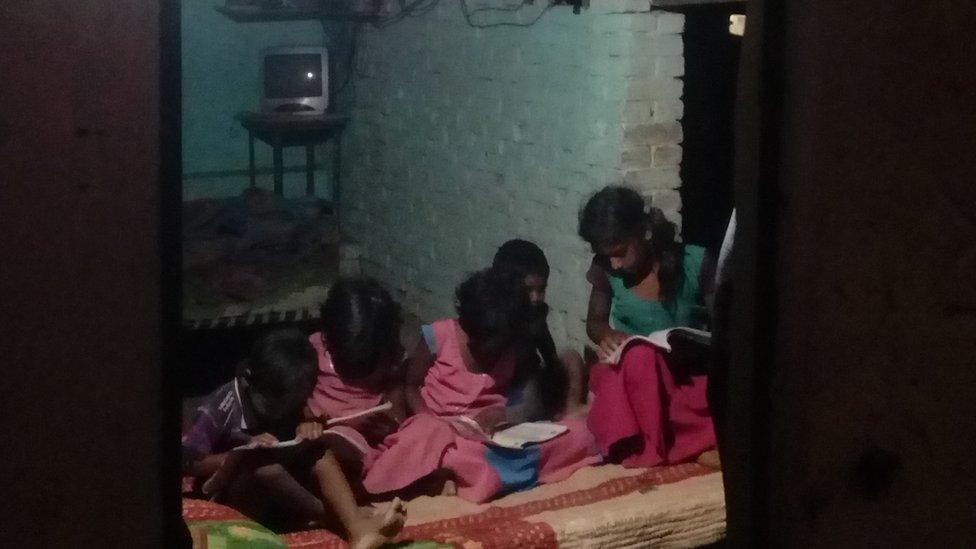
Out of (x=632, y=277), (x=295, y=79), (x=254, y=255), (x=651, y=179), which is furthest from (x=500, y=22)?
(x=295, y=79)

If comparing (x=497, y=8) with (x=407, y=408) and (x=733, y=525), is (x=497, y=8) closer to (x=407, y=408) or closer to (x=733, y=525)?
(x=407, y=408)

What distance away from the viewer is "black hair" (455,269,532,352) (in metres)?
3.14

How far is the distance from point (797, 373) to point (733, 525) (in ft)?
0.64

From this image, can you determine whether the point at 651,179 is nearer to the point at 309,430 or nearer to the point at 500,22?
the point at 500,22

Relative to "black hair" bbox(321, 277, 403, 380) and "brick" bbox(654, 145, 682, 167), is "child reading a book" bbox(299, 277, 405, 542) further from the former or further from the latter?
"brick" bbox(654, 145, 682, 167)

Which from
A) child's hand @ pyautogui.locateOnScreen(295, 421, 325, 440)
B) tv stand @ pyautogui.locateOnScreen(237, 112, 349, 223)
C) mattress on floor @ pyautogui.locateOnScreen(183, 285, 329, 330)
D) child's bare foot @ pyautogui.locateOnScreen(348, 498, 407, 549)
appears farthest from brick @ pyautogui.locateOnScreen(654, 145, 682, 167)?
tv stand @ pyautogui.locateOnScreen(237, 112, 349, 223)

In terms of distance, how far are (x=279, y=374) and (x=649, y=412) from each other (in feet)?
3.50

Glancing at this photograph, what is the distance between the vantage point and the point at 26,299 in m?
0.98

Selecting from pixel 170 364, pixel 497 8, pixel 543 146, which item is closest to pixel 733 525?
pixel 170 364

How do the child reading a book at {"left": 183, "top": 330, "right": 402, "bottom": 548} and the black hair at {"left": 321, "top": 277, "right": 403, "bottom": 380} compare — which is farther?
the black hair at {"left": 321, "top": 277, "right": 403, "bottom": 380}

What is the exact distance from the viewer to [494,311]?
3170 mm

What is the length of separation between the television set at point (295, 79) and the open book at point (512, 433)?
358 cm

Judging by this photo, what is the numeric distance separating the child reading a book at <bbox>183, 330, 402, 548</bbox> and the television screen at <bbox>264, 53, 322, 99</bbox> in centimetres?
360

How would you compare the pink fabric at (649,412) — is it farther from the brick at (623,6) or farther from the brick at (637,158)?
the brick at (623,6)
